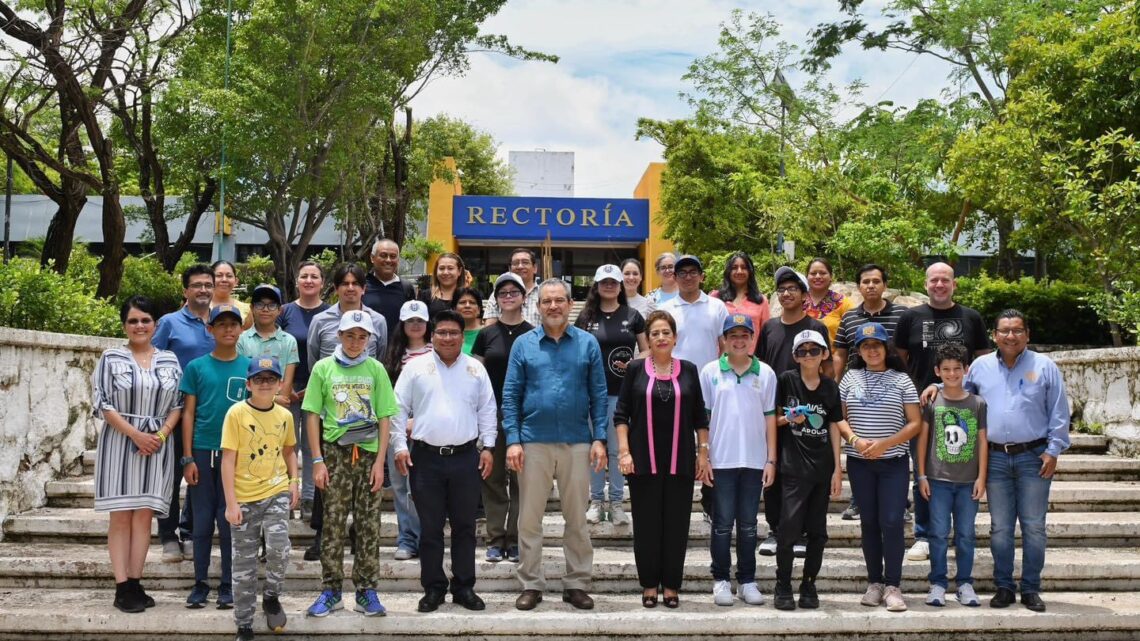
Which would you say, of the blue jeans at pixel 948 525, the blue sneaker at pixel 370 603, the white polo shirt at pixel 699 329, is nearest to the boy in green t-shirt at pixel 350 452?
the blue sneaker at pixel 370 603

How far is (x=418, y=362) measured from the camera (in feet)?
17.8

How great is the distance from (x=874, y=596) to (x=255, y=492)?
348 centimetres

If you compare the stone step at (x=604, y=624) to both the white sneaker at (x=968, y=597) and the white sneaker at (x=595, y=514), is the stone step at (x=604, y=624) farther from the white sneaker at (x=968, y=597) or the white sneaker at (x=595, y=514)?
the white sneaker at (x=595, y=514)

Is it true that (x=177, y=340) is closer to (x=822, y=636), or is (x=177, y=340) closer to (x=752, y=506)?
(x=752, y=506)

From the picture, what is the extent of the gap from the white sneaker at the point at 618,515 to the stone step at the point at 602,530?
4 cm

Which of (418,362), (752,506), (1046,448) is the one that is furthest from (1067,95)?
(418,362)

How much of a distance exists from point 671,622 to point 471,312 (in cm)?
236

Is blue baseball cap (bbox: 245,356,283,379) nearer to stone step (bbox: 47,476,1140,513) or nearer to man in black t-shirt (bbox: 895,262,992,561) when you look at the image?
stone step (bbox: 47,476,1140,513)

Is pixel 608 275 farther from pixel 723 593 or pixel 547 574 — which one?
pixel 723 593

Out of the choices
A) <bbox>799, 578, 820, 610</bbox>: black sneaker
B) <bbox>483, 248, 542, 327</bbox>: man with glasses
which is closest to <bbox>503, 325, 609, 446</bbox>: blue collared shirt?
<bbox>483, 248, 542, 327</bbox>: man with glasses

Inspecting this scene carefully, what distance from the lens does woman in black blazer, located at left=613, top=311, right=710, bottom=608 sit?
5.27m

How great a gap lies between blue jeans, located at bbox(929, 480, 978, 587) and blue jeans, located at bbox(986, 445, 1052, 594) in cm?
15

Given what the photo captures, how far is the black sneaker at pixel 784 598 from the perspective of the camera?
17.1 ft

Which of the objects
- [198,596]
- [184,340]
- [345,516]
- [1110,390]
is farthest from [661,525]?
[1110,390]
